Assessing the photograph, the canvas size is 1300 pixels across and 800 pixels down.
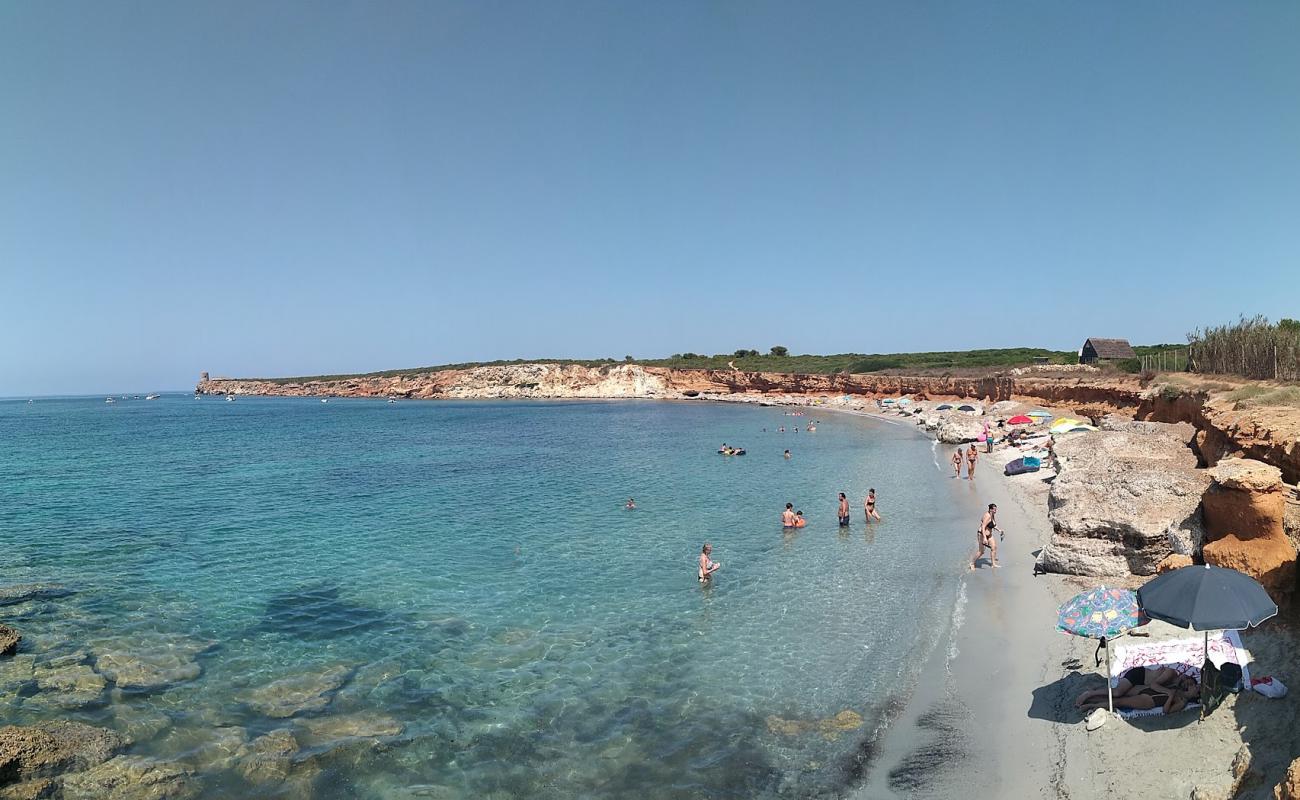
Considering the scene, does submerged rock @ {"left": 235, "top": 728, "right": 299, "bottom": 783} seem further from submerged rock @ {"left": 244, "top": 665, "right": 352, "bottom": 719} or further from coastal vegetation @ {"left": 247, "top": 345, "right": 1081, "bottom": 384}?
coastal vegetation @ {"left": 247, "top": 345, "right": 1081, "bottom": 384}

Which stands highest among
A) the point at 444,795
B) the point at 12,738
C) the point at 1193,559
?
the point at 1193,559

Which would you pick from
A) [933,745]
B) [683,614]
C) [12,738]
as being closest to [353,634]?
[12,738]

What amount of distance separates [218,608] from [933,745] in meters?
14.7

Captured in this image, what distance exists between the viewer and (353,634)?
13.5 m

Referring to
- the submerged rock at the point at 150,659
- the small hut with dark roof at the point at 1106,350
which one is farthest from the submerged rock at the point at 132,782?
the small hut with dark roof at the point at 1106,350

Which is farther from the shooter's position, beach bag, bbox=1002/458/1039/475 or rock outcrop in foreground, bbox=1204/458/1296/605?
beach bag, bbox=1002/458/1039/475

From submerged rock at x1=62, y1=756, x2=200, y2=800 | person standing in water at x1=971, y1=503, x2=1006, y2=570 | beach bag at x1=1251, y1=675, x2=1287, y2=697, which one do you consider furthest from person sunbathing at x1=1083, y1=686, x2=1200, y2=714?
submerged rock at x1=62, y1=756, x2=200, y2=800

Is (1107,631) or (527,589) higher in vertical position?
(1107,631)

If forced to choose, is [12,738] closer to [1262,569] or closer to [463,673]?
[463,673]

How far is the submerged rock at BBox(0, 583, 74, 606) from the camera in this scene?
50.7ft

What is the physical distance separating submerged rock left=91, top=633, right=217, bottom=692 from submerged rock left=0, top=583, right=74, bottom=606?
171 inches

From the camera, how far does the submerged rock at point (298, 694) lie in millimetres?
10469

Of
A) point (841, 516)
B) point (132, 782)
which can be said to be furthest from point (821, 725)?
point (841, 516)

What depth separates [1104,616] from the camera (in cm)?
836
